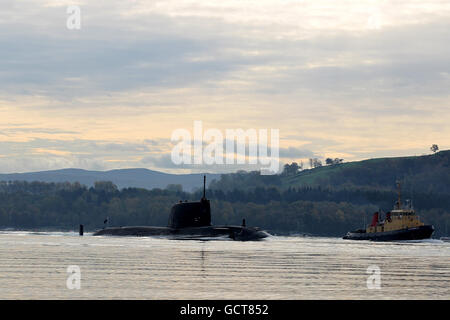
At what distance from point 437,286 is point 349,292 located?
6.57 meters

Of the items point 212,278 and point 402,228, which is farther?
point 402,228

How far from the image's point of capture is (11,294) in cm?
3556

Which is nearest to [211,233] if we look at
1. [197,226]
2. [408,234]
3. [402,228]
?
[197,226]

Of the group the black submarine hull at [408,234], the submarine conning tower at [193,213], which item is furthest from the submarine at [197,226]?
the black submarine hull at [408,234]

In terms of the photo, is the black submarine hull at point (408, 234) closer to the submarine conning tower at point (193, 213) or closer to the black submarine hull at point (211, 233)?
the black submarine hull at point (211, 233)

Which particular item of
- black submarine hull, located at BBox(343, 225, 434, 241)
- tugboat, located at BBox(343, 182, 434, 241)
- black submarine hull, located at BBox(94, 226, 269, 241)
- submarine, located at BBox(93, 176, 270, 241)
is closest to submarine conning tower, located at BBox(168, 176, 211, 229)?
submarine, located at BBox(93, 176, 270, 241)

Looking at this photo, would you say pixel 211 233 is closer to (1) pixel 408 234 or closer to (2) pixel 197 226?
(2) pixel 197 226

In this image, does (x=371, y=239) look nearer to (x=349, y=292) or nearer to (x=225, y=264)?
(x=225, y=264)

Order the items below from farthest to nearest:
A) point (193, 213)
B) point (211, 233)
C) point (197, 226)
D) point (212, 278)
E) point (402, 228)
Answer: point (402, 228)
point (197, 226)
point (193, 213)
point (211, 233)
point (212, 278)

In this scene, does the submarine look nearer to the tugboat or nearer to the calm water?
the calm water

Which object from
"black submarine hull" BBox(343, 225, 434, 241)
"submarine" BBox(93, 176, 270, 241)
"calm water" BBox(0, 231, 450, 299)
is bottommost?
"black submarine hull" BBox(343, 225, 434, 241)

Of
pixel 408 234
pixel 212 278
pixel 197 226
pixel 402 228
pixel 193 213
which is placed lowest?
pixel 408 234

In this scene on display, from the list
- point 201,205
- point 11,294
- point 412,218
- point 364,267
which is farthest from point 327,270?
point 412,218
